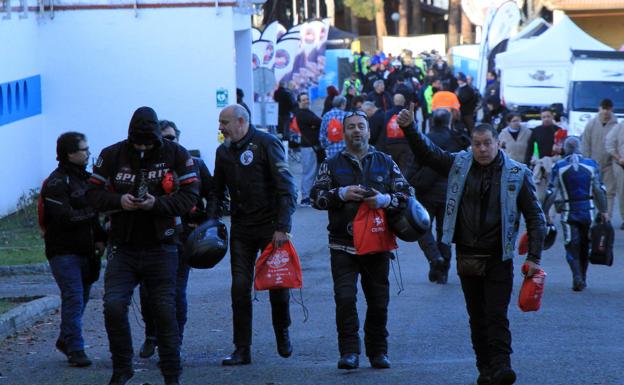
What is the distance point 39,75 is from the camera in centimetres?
2219

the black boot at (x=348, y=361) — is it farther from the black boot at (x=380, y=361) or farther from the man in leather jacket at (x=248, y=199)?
the man in leather jacket at (x=248, y=199)

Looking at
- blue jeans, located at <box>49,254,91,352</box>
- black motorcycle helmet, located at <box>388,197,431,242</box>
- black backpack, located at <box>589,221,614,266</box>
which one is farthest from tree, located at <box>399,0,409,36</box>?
black motorcycle helmet, located at <box>388,197,431,242</box>

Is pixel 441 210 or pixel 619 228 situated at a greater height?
pixel 441 210

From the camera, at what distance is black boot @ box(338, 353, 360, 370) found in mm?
8336

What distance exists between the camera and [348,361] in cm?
834

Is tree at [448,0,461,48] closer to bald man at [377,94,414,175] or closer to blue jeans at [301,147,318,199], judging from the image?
blue jeans at [301,147,318,199]

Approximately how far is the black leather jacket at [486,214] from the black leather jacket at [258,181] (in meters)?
1.27

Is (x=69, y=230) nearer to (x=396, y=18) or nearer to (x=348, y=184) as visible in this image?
(x=348, y=184)

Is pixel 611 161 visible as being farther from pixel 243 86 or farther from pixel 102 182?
pixel 102 182

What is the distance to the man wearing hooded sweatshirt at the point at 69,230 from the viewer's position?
28.8 ft

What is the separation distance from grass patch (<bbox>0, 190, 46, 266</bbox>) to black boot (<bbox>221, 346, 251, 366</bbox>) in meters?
6.34

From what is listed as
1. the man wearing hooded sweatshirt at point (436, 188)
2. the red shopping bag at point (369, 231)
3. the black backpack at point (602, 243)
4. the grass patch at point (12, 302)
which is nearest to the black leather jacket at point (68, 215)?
the red shopping bag at point (369, 231)

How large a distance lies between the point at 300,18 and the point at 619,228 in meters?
51.6

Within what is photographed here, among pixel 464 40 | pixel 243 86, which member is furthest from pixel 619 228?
pixel 464 40
